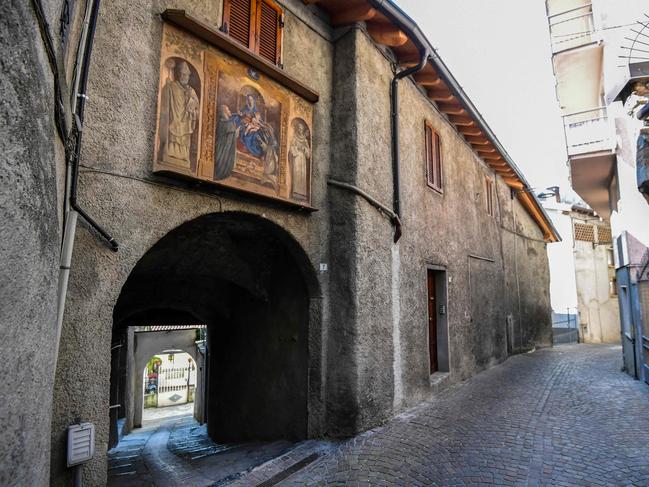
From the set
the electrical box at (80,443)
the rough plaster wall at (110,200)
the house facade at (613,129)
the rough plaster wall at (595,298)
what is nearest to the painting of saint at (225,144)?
the rough plaster wall at (110,200)

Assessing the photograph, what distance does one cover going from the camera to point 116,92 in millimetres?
3656

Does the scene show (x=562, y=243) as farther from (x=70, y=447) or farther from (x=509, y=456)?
(x=70, y=447)

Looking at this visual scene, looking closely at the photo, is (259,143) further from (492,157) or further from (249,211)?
(492,157)

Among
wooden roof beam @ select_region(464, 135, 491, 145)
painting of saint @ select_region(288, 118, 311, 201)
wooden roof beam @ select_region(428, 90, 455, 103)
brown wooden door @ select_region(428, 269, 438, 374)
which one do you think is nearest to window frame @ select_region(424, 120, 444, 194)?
wooden roof beam @ select_region(428, 90, 455, 103)

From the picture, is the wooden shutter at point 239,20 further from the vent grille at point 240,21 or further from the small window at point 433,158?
the small window at point 433,158

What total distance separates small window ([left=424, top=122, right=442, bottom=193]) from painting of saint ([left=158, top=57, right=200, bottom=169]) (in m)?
5.41

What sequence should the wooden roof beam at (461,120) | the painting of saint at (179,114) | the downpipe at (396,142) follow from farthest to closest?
the wooden roof beam at (461,120), the downpipe at (396,142), the painting of saint at (179,114)

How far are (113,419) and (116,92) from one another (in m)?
10.7

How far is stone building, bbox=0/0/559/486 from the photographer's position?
255 cm

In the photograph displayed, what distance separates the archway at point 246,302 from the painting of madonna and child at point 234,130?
58cm

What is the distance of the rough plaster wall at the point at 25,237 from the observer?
5.85ft

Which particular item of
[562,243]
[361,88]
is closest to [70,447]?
[361,88]

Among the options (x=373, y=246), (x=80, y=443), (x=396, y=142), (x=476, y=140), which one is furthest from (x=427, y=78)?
(x=80, y=443)

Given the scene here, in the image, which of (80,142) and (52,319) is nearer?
(52,319)
